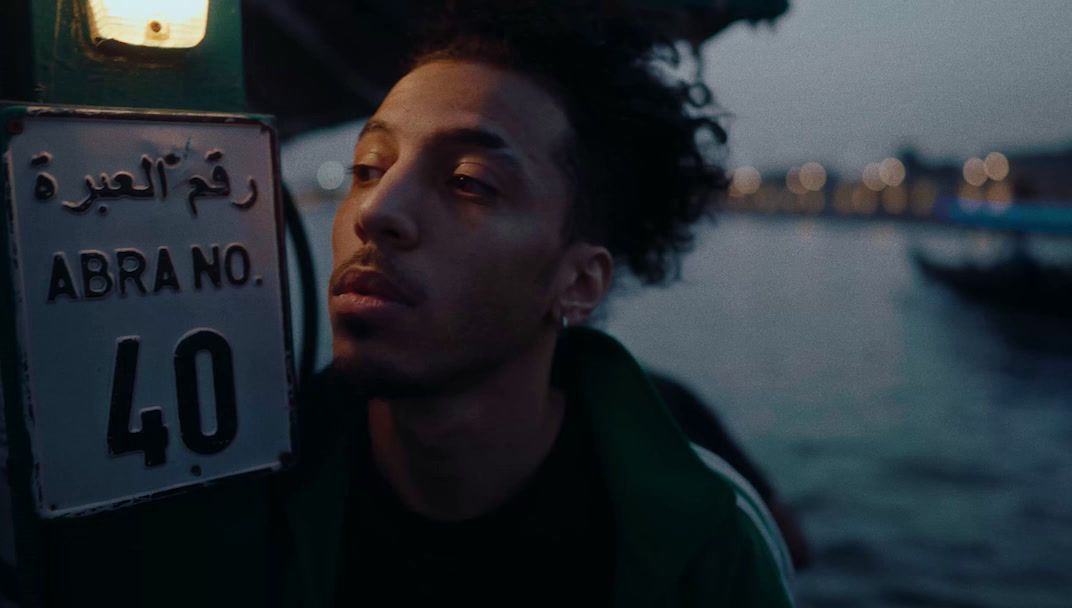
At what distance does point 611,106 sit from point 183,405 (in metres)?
1.35

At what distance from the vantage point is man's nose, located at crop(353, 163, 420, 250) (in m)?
1.85

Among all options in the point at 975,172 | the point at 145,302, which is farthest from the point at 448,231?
the point at 975,172

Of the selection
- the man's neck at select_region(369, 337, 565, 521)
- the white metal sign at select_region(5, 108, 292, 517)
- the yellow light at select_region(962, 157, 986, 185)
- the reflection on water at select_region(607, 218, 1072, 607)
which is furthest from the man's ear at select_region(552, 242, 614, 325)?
the yellow light at select_region(962, 157, 986, 185)

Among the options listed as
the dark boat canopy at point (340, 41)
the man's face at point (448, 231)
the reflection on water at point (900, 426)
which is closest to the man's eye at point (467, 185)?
the man's face at point (448, 231)

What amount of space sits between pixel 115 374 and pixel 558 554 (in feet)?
3.53

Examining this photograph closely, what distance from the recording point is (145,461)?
1.64 meters

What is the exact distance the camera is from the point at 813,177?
113688 millimetres

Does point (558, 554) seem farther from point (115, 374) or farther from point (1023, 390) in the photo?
point (1023, 390)

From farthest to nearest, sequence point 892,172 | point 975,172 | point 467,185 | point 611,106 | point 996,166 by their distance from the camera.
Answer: point 892,172 → point 975,172 → point 996,166 → point 611,106 → point 467,185

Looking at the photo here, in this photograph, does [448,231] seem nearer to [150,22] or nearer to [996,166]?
[150,22]

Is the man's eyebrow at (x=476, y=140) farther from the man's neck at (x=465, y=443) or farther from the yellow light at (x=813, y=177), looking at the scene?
the yellow light at (x=813, y=177)

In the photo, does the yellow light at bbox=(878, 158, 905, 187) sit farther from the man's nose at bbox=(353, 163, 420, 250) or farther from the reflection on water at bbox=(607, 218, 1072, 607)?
the man's nose at bbox=(353, 163, 420, 250)

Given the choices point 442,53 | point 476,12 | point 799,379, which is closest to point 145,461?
point 442,53

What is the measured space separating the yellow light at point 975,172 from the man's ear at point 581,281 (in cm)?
6460
